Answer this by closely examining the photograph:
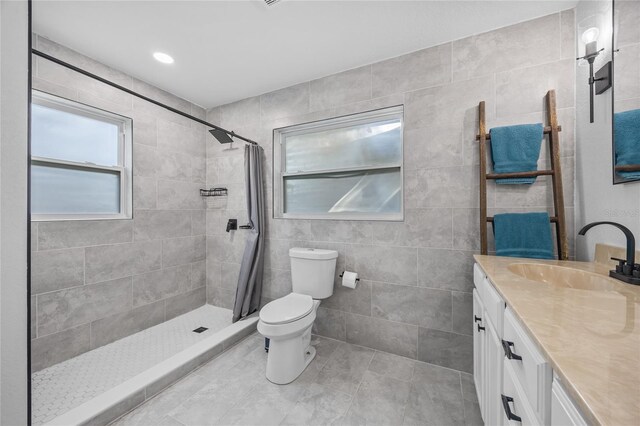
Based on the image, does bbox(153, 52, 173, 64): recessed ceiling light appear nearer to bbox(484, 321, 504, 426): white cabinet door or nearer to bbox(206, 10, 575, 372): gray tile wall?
bbox(206, 10, 575, 372): gray tile wall

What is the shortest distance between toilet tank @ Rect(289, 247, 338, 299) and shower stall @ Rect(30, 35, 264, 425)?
21.9 inches

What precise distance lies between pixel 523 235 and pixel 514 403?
3.57 feet

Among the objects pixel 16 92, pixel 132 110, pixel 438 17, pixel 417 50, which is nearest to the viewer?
pixel 16 92

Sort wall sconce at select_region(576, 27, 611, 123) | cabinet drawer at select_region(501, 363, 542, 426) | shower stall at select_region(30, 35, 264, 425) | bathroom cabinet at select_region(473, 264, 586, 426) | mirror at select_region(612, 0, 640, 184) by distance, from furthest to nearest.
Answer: shower stall at select_region(30, 35, 264, 425) → wall sconce at select_region(576, 27, 611, 123) → mirror at select_region(612, 0, 640, 184) → cabinet drawer at select_region(501, 363, 542, 426) → bathroom cabinet at select_region(473, 264, 586, 426)

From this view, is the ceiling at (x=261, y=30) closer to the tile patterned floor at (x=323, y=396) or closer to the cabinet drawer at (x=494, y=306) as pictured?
the cabinet drawer at (x=494, y=306)

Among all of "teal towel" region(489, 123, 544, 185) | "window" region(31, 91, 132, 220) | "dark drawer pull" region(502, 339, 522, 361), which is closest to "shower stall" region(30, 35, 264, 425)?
"window" region(31, 91, 132, 220)

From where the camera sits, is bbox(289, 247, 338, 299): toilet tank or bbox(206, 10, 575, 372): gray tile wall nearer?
bbox(206, 10, 575, 372): gray tile wall

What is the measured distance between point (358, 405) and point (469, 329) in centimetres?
93

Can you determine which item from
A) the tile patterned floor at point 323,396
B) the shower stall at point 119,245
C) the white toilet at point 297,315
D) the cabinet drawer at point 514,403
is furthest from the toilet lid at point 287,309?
the cabinet drawer at point 514,403

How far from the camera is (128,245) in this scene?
7.08ft

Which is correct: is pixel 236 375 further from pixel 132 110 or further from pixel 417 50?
pixel 417 50

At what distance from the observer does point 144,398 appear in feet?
4.82

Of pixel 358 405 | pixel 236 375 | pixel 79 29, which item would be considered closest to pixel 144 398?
pixel 236 375

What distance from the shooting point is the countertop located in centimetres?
38
